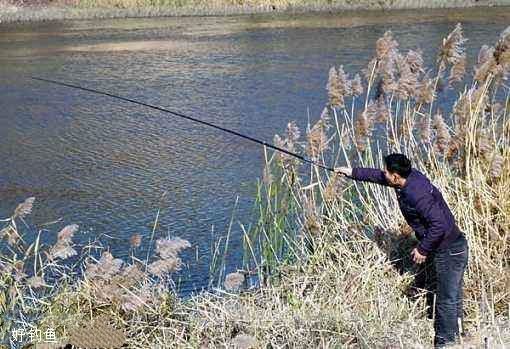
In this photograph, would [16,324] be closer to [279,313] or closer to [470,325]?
[279,313]

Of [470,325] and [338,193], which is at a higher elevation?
[338,193]

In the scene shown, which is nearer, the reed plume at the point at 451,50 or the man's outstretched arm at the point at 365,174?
the man's outstretched arm at the point at 365,174

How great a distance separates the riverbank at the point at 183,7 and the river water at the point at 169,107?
2.07m

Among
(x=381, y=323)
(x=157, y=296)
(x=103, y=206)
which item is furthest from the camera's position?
(x=103, y=206)

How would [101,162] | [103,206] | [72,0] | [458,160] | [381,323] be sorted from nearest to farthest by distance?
1. [381,323]
2. [458,160]
3. [103,206]
4. [101,162]
5. [72,0]

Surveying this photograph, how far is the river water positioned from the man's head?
74.6 inches

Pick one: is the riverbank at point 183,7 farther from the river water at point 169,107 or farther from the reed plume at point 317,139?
the reed plume at point 317,139

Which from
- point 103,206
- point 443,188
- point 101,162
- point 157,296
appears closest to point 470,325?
point 443,188

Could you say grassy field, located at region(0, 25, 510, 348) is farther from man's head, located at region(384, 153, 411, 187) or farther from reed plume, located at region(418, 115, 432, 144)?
man's head, located at region(384, 153, 411, 187)

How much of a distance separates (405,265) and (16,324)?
2.03 metres

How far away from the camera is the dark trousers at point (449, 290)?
169 inches

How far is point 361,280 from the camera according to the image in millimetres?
4785

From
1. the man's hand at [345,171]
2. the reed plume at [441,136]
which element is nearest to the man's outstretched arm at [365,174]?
the man's hand at [345,171]

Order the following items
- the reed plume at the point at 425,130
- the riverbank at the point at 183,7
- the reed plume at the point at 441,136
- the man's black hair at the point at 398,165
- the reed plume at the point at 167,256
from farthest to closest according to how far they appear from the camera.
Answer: the riverbank at the point at 183,7, the reed plume at the point at 425,130, the reed plume at the point at 441,136, the reed plume at the point at 167,256, the man's black hair at the point at 398,165
